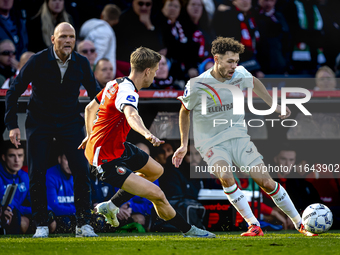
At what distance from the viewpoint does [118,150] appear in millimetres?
4836

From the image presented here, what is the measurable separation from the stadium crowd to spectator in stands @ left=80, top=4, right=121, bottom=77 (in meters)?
0.02

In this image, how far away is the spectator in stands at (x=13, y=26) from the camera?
7121mm

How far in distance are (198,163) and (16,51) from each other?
3229mm

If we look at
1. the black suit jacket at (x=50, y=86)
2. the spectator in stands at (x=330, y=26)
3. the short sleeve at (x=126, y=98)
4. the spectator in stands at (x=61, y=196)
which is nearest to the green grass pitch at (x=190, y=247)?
the short sleeve at (x=126, y=98)

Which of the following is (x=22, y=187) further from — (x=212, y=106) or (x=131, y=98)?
(x=131, y=98)

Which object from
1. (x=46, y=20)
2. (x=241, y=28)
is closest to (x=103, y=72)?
(x=46, y=20)

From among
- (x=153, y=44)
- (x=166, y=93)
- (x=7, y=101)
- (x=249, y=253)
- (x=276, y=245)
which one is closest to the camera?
(x=249, y=253)

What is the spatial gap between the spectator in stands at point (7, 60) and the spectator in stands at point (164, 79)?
212 centimetres

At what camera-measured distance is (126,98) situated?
14.3 ft

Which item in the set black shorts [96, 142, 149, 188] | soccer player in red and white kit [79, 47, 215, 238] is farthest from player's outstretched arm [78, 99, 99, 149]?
black shorts [96, 142, 149, 188]

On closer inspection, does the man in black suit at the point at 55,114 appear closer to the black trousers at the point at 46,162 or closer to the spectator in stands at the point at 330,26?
the black trousers at the point at 46,162

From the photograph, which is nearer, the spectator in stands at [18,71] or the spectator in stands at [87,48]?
the spectator in stands at [18,71]

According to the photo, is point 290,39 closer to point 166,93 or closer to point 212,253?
point 166,93

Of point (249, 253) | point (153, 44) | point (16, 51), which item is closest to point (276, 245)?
point (249, 253)
